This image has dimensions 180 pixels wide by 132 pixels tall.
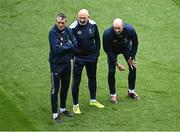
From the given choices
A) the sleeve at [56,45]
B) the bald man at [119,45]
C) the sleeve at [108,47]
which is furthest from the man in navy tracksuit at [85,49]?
the sleeve at [56,45]

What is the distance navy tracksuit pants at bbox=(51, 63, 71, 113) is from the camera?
1091cm

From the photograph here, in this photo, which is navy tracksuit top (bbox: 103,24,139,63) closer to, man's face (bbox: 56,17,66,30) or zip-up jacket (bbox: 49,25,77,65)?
zip-up jacket (bbox: 49,25,77,65)

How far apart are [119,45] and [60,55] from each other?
1.57 m

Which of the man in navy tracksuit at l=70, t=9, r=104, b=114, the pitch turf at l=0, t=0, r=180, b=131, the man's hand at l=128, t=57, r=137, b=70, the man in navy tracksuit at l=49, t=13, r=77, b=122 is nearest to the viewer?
the man in navy tracksuit at l=49, t=13, r=77, b=122

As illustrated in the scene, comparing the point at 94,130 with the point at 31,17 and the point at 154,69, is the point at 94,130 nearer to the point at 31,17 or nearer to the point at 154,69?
the point at 154,69

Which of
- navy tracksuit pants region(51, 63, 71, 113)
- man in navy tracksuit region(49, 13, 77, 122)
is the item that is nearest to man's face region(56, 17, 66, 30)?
man in navy tracksuit region(49, 13, 77, 122)

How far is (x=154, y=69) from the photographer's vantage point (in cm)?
1380

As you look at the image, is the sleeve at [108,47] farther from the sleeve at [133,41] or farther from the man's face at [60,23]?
the man's face at [60,23]

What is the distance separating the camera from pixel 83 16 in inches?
434

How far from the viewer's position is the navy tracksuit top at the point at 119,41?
38.0 ft

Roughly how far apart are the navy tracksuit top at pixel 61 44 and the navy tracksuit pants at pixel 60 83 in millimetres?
143

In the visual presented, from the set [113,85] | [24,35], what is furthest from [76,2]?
[113,85]

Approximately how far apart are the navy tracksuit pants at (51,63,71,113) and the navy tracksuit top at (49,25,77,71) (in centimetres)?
14

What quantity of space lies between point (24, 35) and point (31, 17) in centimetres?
129
